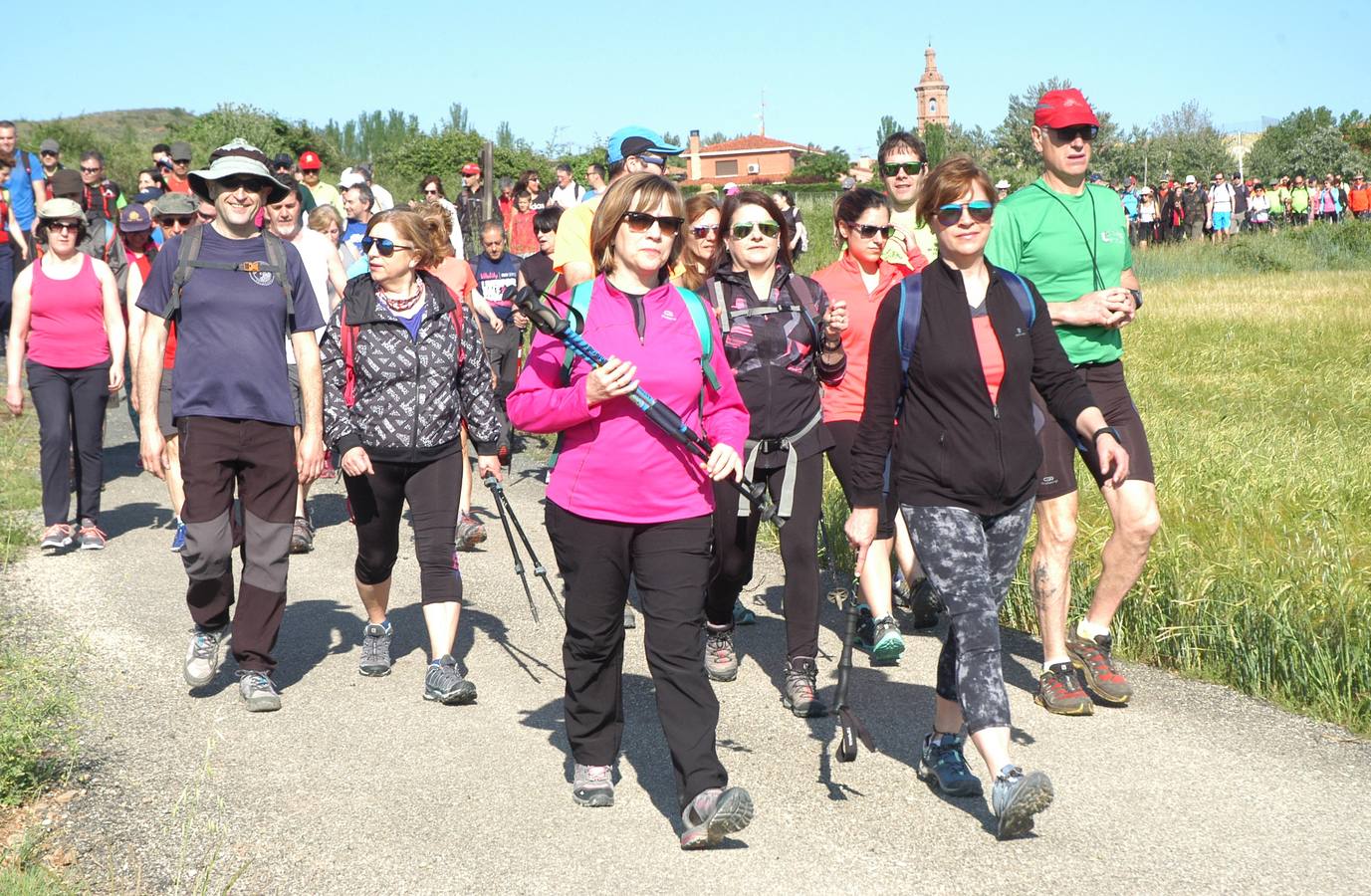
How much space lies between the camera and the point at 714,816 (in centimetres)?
430

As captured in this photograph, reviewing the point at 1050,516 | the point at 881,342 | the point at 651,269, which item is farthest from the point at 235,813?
the point at 1050,516

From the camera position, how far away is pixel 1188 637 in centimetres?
632

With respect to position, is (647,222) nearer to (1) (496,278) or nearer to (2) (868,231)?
(2) (868,231)

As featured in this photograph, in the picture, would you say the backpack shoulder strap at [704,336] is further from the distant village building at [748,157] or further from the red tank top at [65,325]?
the distant village building at [748,157]

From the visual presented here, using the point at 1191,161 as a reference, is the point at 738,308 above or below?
below

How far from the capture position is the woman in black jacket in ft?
14.9

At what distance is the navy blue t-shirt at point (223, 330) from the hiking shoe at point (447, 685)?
49.5 inches

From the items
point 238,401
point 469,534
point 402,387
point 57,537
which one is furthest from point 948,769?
point 57,537

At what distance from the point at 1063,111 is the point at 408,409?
2.96 m

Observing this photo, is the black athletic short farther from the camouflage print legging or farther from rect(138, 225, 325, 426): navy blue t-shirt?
rect(138, 225, 325, 426): navy blue t-shirt

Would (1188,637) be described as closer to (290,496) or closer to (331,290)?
(290,496)

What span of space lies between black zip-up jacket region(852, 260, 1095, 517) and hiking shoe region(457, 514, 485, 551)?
15.1 feet

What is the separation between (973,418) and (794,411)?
1.58 meters

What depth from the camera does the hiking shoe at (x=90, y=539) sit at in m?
9.16
